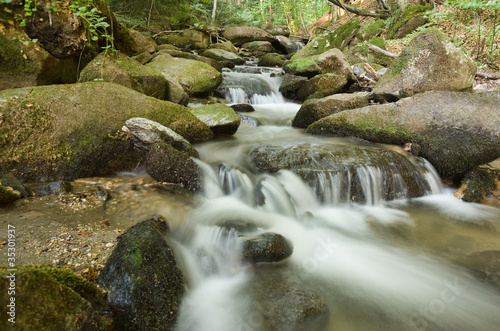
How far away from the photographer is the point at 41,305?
1.25m

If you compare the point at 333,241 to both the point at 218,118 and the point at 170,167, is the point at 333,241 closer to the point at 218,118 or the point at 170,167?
the point at 170,167

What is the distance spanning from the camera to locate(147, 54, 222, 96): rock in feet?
26.1

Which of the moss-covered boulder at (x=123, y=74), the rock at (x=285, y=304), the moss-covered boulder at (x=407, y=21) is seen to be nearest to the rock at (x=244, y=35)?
the moss-covered boulder at (x=407, y=21)

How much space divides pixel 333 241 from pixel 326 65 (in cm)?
856

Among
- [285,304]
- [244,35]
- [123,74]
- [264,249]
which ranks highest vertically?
[244,35]

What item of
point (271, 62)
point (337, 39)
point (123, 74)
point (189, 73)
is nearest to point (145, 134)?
point (123, 74)

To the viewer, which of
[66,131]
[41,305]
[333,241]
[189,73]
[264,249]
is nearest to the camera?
[41,305]

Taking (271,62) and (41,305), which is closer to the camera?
(41,305)

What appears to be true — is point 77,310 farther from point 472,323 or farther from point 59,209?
point 472,323

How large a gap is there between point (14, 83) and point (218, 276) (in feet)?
15.3

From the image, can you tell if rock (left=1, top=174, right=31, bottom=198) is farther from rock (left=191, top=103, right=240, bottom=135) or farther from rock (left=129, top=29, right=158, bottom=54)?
rock (left=129, top=29, right=158, bottom=54)

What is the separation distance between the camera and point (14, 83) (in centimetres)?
439

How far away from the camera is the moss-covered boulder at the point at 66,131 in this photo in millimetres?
3594

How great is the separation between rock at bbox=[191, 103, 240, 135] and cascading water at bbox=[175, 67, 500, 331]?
45 centimetres
